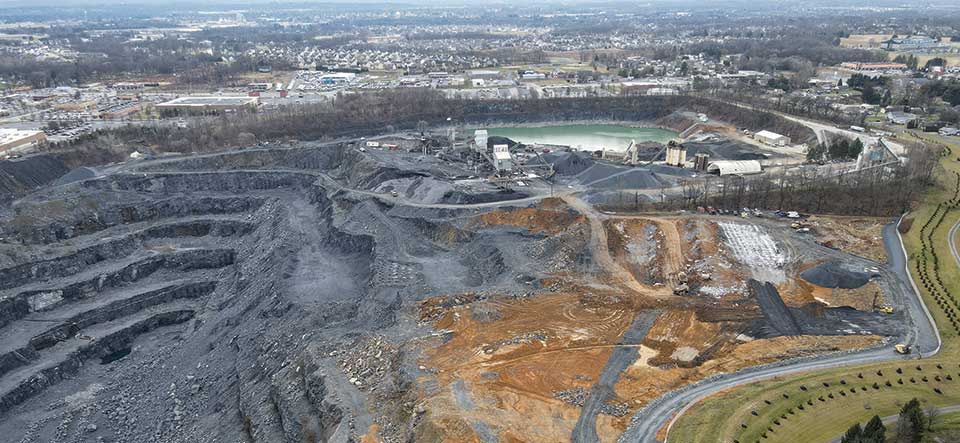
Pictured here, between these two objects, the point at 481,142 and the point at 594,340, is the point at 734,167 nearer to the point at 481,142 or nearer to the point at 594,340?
the point at 481,142

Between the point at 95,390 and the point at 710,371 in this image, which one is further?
the point at 95,390

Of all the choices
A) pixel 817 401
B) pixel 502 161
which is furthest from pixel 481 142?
pixel 817 401

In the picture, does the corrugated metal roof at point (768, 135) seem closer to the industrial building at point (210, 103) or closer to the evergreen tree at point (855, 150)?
the evergreen tree at point (855, 150)

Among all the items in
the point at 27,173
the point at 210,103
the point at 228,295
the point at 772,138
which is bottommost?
the point at 228,295

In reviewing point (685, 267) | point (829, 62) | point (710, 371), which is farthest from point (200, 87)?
point (829, 62)

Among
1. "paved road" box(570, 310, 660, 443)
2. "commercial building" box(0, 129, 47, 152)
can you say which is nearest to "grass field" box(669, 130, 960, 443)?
"paved road" box(570, 310, 660, 443)

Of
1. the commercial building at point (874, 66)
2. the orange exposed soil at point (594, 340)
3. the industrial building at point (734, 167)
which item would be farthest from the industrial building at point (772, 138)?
the commercial building at point (874, 66)

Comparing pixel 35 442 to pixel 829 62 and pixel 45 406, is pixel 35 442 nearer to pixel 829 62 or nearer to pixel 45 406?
pixel 45 406
